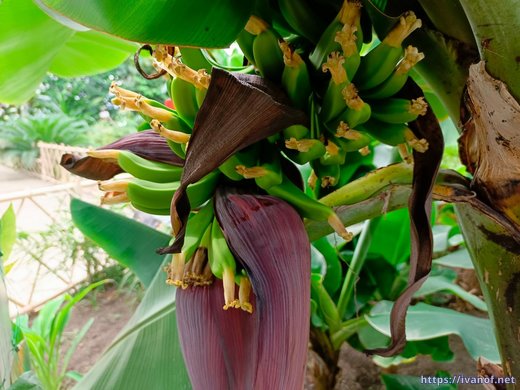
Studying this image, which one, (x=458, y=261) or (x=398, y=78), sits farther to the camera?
(x=458, y=261)

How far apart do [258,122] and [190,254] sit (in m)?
0.12

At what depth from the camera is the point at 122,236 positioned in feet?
2.13

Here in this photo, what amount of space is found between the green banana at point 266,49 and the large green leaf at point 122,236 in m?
0.41

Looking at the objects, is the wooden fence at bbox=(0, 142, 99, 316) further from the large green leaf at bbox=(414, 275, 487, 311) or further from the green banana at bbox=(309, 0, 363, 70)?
the green banana at bbox=(309, 0, 363, 70)

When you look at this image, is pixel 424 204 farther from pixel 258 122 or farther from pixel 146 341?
pixel 146 341

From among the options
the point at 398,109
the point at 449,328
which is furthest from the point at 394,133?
the point at 449,328

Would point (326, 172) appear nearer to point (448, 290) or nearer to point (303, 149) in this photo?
point (303, 149)

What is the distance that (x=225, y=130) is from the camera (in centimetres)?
23

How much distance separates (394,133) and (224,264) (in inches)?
6.4

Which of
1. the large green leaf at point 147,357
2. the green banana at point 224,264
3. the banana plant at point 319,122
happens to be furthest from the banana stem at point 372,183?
the large green leaf at point 147,357

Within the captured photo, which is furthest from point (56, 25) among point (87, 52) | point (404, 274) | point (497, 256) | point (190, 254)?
point (404, 274)

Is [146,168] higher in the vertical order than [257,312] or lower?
higher

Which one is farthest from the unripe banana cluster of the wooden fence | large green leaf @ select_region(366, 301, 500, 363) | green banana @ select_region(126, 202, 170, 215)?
the wooden fence

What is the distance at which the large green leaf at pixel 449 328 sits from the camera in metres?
0.53
